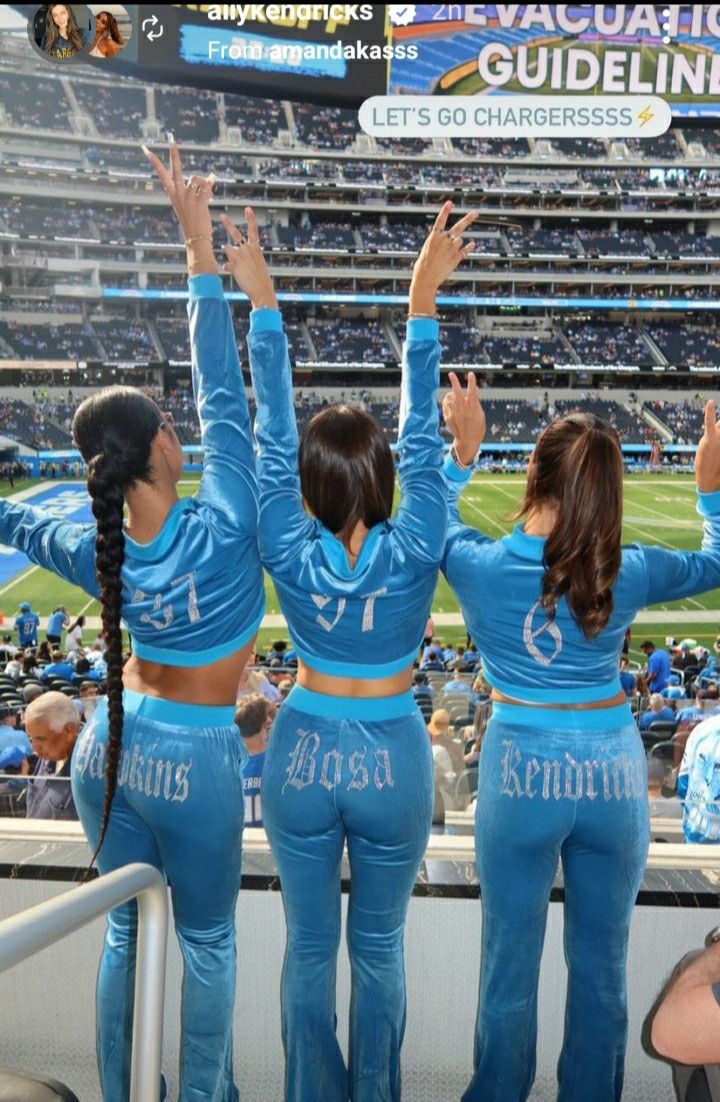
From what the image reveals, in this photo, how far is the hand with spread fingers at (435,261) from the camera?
1.10 m

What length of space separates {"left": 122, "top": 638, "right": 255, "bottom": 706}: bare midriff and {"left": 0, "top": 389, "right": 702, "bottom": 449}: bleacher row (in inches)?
582

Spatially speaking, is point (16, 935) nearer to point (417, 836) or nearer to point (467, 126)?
point (417, 836)

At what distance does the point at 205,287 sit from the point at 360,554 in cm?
36

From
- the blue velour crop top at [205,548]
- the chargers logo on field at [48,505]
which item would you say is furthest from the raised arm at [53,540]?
the chargers logo on field at [48,505]

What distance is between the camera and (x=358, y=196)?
2134 cm

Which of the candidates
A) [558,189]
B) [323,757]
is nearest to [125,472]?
[323,757]

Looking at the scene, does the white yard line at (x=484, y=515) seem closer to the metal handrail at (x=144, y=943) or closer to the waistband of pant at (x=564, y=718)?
the waistband of pant at (x=564, y=718)

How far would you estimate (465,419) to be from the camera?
1.21 metres

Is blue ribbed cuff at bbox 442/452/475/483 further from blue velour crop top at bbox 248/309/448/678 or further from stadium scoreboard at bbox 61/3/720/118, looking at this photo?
stadium scoreboard at bbox 61/3/720/118

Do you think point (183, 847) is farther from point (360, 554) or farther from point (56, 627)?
point (56, 627)

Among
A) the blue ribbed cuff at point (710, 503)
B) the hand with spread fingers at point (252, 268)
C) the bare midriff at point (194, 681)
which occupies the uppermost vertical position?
the hand with spread fingers at point (252, 268)

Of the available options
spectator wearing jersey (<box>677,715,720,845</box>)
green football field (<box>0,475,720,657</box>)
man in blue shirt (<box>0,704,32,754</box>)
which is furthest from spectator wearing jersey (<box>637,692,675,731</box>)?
man in blue shirt (<box>0,704,32,754</box>)

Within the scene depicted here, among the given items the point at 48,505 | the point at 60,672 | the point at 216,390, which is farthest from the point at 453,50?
the point at 48,505

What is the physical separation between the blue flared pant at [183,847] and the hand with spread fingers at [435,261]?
0.53 meters
